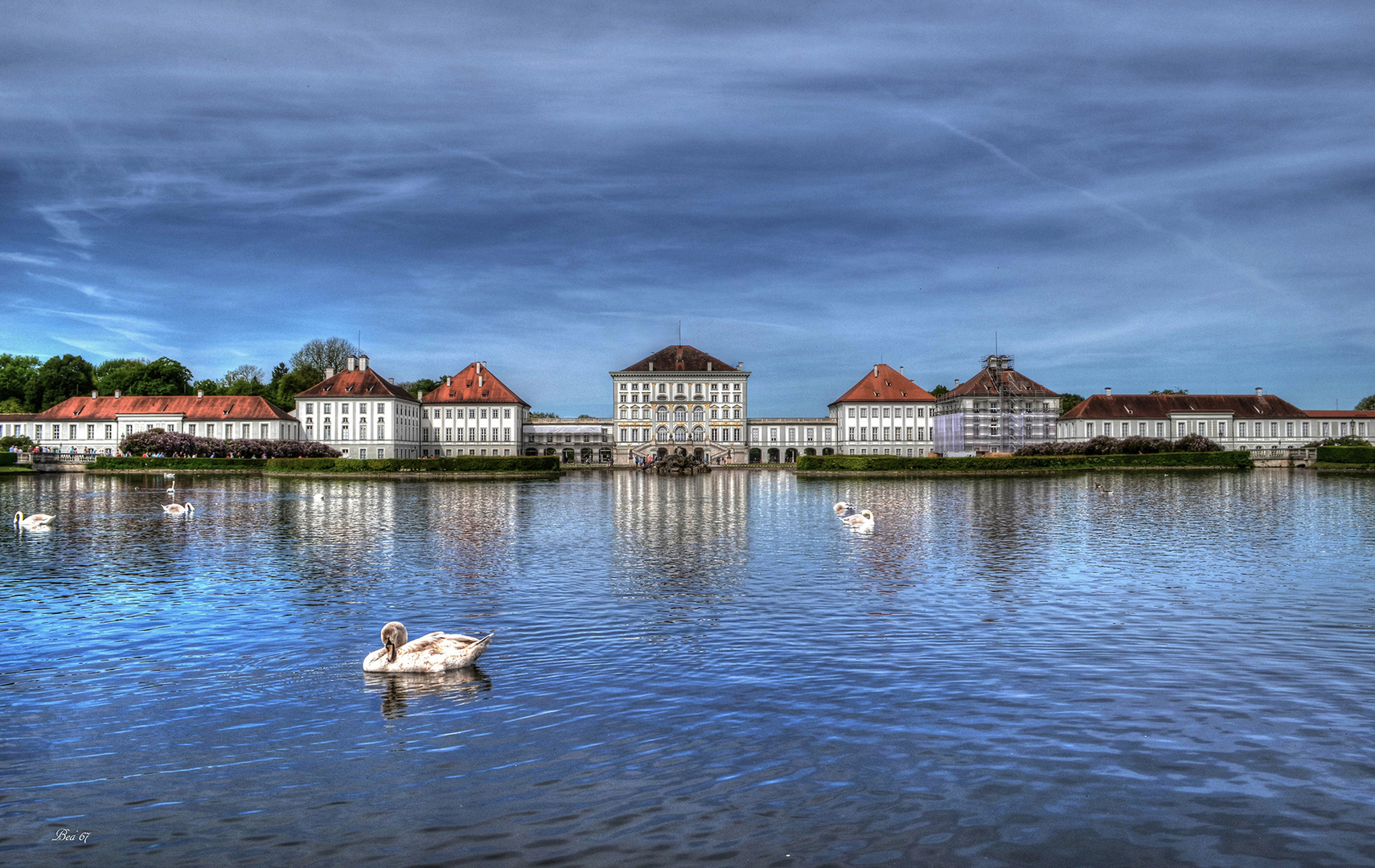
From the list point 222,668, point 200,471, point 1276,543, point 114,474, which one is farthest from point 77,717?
point 114,474

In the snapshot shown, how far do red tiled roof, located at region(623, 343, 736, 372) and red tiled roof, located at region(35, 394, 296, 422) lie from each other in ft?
154

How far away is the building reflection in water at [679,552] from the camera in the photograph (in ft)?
50.6

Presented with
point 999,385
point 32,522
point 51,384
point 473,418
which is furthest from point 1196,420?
point 51,384

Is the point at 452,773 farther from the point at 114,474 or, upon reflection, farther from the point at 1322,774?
the point at 114,474

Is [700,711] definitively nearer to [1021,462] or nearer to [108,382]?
[1021,462]

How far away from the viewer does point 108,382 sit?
123750 millimetres

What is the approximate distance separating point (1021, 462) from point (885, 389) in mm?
Result: 49813

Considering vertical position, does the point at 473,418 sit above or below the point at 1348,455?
above

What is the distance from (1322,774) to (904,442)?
122475 mm

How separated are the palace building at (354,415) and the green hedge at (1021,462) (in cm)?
5844

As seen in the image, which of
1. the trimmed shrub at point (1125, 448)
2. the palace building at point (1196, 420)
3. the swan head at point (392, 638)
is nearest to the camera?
the swan head at point (392, 638)

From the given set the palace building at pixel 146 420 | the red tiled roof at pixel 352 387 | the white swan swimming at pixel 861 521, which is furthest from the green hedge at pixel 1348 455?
the palace building at pixel 146 420

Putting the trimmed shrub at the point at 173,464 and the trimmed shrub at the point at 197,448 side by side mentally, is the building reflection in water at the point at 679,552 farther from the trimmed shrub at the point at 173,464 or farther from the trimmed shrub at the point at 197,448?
the trimmed shrub at the point at 197,448

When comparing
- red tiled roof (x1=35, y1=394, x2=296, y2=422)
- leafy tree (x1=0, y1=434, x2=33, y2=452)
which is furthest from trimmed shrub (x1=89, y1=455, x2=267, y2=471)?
red tiled roof (x1=35, y1=394, x2=296, y2=422)
